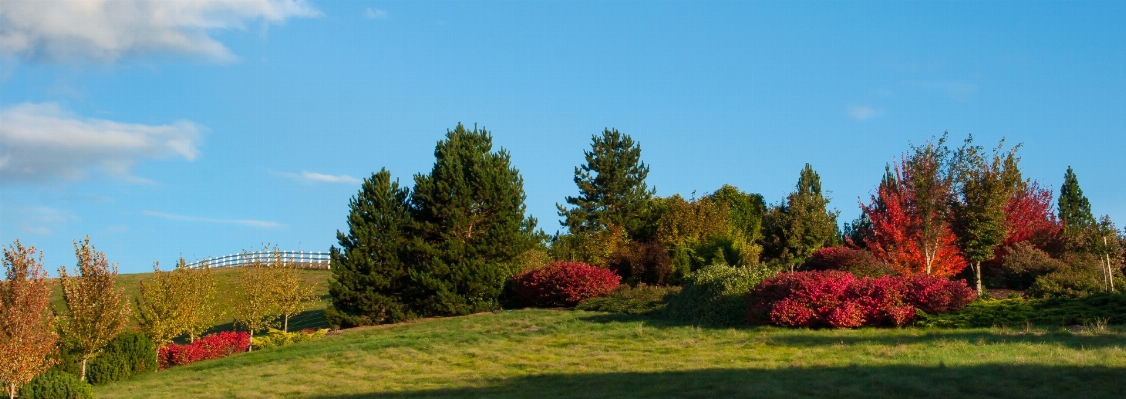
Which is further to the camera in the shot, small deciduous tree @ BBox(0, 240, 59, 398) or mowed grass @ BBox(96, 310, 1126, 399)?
small deciduous tree @ BBox(0, 240, 59, 398)

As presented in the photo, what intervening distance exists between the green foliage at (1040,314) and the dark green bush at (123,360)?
705 inches

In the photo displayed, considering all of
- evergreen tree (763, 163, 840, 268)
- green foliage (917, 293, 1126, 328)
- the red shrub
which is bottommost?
green foliage (917, 293, 1126, 328)

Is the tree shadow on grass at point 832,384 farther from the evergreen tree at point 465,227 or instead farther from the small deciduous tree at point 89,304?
the evergreen tree at point 465,227

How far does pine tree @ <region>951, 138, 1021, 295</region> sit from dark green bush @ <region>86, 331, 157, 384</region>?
73.1 ft

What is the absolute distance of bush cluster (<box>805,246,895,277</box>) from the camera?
928 inches

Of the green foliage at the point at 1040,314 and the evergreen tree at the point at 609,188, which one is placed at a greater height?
the evergreen tree at the point at 609,188

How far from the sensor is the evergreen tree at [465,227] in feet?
95.4

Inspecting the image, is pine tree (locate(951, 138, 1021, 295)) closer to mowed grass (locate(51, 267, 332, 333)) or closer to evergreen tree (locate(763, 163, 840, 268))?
evergreen tree (locate(763, 163, 840, 268))

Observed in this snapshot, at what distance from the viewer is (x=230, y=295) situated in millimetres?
30656

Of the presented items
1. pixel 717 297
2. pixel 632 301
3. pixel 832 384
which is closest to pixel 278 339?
pixel 632 301

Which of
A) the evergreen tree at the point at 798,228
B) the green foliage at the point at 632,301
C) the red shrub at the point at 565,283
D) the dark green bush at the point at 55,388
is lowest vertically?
the dark green bush at the point at 55,388

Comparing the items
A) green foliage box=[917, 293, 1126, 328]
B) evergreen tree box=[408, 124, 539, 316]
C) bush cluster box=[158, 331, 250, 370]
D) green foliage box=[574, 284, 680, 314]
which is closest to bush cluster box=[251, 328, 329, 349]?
bush cluster box=[158, 331, 250, 370]

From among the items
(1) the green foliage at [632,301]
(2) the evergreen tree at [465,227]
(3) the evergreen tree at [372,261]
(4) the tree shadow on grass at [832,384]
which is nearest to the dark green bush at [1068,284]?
(1) the green foliage at [632,301]

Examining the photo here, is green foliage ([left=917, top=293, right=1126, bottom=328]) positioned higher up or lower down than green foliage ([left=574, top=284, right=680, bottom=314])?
lower down
